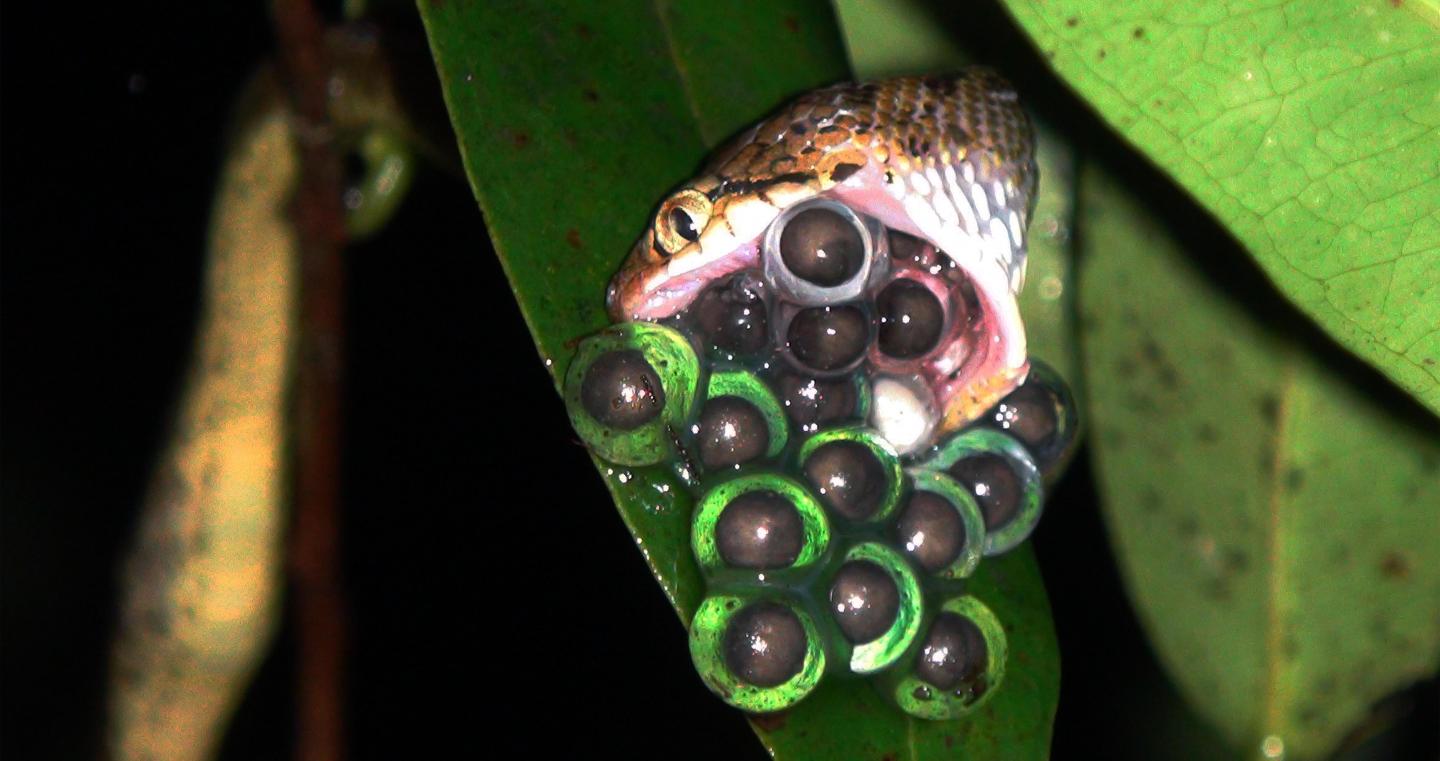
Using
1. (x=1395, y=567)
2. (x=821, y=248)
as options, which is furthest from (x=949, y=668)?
(x=1395, y=567)

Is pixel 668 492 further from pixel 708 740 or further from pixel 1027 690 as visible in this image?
pixel 708 740

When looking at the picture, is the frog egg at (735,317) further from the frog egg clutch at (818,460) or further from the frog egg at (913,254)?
the frog egg at (913,254)

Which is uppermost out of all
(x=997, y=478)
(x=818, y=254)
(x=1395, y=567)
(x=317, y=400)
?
(x=818, y=254)

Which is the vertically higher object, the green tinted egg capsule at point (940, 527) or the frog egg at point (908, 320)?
the frog egg at point (908, 320)

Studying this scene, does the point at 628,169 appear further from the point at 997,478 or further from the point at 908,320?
the point at 997,478

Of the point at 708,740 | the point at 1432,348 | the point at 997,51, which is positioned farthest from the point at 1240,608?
the point at 708,740

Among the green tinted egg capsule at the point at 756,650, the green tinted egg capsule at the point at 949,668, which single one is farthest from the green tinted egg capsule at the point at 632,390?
the green tinted egg capsule at the point at 949,668

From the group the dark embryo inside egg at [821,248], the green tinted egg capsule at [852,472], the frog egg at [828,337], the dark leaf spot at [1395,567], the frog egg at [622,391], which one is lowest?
the dark leaf spot at [1395,567]
